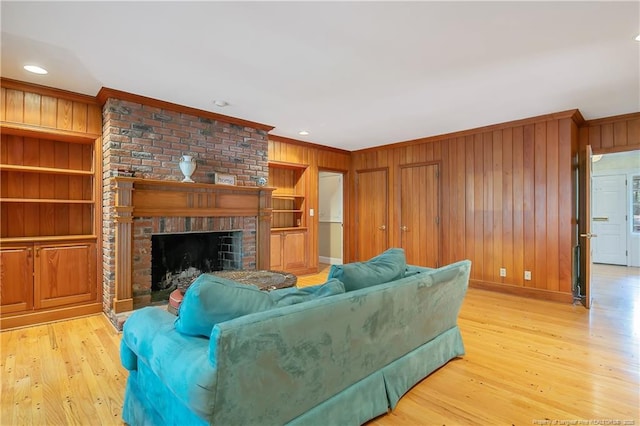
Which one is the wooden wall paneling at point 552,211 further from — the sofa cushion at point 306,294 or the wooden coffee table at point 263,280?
the sofa cushion at point 306,294

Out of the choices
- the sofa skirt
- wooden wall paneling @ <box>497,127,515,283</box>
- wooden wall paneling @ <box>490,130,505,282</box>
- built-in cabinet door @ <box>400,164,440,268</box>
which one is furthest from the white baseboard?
the sofa skirt

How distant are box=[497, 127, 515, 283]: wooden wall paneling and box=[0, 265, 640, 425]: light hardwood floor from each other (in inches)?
43.4

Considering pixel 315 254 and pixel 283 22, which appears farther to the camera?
pixel 315 254

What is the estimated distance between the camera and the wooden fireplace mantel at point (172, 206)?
3420mm

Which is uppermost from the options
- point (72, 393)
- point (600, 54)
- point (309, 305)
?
point (600, 54)

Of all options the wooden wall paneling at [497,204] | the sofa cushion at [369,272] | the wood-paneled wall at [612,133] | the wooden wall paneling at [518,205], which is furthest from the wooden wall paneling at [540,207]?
the sofa cushion at [369,272]

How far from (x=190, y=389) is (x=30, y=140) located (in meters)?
3.84

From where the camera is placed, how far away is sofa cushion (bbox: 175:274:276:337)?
4.39 ft

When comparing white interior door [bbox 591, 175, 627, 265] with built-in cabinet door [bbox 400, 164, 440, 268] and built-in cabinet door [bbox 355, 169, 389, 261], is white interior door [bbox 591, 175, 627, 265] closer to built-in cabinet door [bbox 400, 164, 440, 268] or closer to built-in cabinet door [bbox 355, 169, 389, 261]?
built-in cabinet door [bbox 400, 164, 440, 268]

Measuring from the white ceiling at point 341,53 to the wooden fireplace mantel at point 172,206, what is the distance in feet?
3.29

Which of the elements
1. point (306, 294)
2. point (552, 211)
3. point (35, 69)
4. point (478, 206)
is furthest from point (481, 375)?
point (35, 69)

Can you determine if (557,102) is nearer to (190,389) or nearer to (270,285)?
(270,285)

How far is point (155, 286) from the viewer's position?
13.8ft

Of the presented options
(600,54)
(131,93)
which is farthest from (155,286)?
(600,54)
